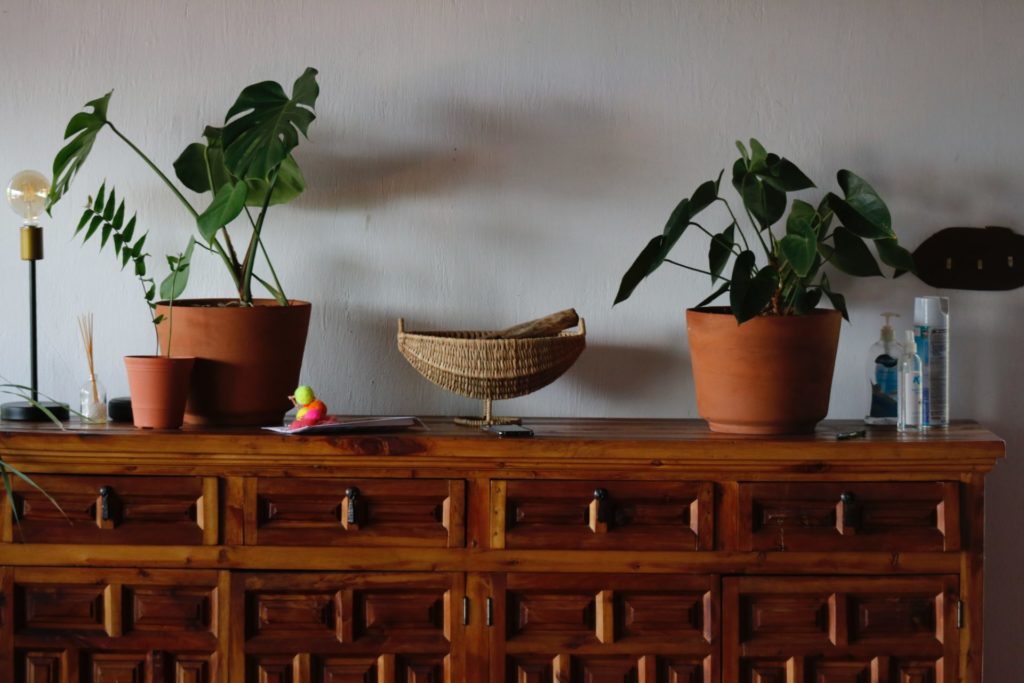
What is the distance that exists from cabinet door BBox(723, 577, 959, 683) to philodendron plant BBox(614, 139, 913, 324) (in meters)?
0.55

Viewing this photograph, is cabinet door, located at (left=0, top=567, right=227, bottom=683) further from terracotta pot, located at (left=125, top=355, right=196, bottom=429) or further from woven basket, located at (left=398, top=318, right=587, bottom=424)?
woven basket, located at (left=398, top=318, right=587, bottom=424)

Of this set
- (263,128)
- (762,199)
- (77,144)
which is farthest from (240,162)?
(762,199)

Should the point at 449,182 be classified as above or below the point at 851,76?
below

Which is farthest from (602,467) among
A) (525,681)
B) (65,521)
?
(65,521)

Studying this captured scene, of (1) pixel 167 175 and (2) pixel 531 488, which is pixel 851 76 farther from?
(1) pixel 167 175

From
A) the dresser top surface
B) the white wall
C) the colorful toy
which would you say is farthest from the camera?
the white wall

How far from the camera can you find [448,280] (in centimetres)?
266

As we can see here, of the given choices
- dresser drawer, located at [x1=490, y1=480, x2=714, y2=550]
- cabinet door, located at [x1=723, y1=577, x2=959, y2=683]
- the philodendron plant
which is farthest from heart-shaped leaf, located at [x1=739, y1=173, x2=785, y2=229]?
cabinet door, located at [x1=723, y1=577, x2=959, y2=683]

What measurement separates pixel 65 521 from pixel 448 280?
1.00 metres

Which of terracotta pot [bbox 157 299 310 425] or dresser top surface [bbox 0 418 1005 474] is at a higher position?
terracotta pot [bbox 157 299 310 425]

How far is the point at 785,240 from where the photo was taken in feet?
7.07

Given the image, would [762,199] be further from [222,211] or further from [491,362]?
[222,211]

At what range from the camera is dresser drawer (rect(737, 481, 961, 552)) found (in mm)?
2162

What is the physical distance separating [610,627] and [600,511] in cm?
23
